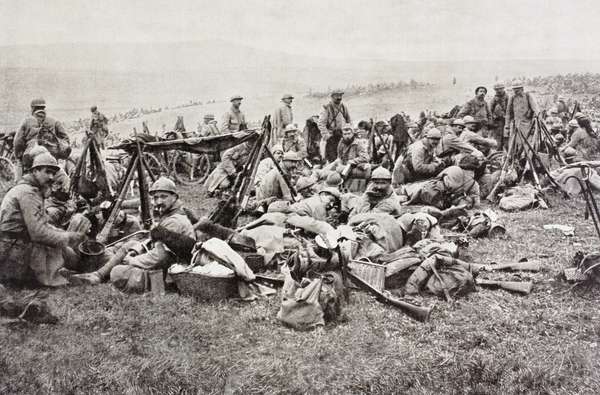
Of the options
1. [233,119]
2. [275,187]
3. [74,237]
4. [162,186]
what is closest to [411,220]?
[275,187]

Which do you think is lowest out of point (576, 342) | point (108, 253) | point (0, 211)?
point (576, 342)

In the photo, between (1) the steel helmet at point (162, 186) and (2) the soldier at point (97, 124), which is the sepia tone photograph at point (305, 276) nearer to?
(1) the steel helmet at point (162, 186)

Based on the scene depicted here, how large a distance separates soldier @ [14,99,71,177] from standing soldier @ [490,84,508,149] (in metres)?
10.1

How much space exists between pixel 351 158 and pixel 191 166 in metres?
4.73

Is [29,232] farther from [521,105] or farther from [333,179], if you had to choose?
[521,105]

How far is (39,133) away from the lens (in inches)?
360

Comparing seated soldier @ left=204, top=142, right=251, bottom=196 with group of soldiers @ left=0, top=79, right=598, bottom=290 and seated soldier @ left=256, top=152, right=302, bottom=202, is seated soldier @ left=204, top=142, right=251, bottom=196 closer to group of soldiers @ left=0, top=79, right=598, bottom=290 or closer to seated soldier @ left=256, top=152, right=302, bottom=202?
group of soldiers @ left=0, top=79, right=598, bottom=290

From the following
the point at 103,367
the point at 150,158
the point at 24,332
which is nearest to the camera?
the point at 103,367

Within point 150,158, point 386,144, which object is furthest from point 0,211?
point 386,144

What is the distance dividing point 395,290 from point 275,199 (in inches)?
132

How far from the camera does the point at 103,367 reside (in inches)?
163

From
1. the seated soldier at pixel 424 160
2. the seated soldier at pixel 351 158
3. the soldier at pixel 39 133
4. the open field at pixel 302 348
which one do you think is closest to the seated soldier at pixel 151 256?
the open field at pixel 302 348

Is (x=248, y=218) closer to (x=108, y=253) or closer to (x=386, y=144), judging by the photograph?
(x=108, y=253)

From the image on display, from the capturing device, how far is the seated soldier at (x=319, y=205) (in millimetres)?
7555
